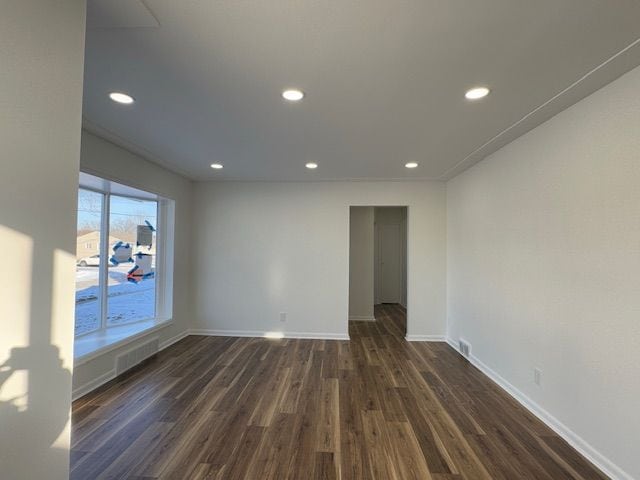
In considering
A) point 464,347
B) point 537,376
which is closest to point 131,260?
point 464,347

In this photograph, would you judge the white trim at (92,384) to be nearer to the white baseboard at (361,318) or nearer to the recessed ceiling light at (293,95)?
the recessed ceiling light at (293,95)

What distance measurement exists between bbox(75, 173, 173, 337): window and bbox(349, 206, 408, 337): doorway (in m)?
3.34

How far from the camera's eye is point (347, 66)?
1786 mm

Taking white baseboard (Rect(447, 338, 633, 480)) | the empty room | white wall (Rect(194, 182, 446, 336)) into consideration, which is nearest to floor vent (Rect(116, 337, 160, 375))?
the empty room

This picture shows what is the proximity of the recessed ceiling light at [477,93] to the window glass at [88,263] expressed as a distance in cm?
376

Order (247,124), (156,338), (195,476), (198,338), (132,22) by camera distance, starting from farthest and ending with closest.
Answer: (198,338)
(156,338)
(247,124)
(195,476)
(132,22)

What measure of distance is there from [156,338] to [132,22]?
3.75m

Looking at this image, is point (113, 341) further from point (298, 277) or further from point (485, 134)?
point (485, 134)

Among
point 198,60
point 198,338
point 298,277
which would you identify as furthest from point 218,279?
point 198,60

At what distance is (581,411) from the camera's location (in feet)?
7.07

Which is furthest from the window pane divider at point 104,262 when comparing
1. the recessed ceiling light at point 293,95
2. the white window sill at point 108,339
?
the recessed ceiling light at point 293,95

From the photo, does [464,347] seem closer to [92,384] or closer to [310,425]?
[310,425]

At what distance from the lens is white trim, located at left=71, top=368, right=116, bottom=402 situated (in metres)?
2.85

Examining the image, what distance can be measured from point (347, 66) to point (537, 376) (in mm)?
2861
